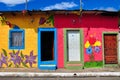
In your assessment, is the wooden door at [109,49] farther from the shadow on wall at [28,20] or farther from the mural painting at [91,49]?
the shadow on wall at [28,20]

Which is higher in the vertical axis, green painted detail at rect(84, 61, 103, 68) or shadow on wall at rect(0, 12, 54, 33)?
shadow on wall at rect(0, 12, 54, 33)

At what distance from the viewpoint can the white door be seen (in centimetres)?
1670

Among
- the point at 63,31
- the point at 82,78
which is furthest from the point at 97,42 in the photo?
the point at 82,78

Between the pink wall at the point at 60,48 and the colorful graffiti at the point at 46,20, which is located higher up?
the colorful graffiti at the point at 46,20

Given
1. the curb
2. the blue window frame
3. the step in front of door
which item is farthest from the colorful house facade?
the curb

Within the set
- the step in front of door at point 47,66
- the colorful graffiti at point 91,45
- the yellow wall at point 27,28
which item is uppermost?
the yellow wall at point 27,28

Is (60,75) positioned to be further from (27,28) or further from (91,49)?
(27,28)

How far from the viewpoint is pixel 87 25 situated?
54.7ft

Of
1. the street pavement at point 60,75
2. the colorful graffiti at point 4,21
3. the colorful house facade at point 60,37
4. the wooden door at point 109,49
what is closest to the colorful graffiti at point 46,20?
the colorful house facade at point 60,37

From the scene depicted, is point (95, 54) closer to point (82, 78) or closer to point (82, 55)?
point (82, 55)

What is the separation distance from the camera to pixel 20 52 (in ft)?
54.4

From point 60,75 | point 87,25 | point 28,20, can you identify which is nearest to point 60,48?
point 87,25

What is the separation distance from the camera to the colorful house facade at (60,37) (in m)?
16.5

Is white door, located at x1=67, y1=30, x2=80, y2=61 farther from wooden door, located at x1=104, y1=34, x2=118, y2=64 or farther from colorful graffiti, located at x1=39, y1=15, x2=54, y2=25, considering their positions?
wooden door, located at x1=104, y1=34, x2=118, y2=64
